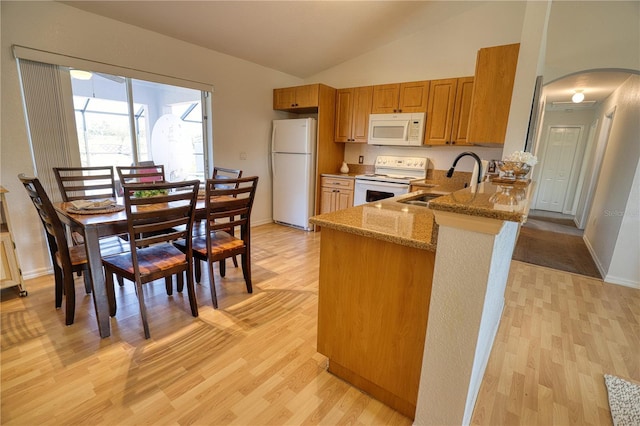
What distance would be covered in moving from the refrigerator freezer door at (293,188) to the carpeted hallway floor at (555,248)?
9.58 ft

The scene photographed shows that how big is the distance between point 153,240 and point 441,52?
404 centimetres

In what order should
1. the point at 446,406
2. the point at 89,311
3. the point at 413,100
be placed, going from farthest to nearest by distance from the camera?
1. the point at 413,100
2. the point at 89,311
3. the point at 446,406

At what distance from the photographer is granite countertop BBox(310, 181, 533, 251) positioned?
0.96 meters

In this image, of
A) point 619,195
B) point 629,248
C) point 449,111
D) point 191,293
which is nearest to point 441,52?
point 449,111

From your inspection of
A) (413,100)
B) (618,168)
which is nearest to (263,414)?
(413,100)

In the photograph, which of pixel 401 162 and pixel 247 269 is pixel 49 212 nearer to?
pixel 247 269

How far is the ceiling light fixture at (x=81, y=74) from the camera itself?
276cm

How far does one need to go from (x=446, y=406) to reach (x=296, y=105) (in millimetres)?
4103

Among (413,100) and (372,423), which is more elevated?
(413,100)

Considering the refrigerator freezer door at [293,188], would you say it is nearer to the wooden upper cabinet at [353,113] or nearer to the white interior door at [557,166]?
the wooden upper cabinet at [353,113]

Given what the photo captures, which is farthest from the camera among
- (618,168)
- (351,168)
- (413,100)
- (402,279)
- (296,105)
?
(351,168)

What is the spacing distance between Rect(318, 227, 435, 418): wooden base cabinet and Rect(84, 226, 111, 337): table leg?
140cm

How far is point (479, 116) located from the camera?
298 cm

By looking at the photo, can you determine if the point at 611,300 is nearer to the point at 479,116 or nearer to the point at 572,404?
the point at 572,404
